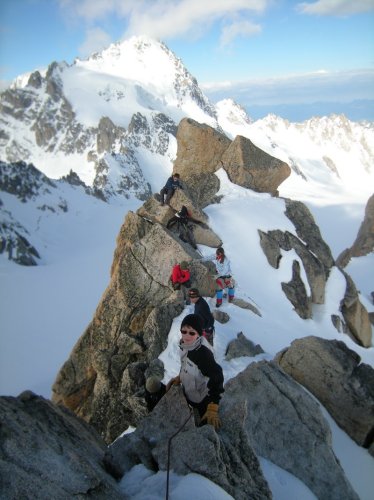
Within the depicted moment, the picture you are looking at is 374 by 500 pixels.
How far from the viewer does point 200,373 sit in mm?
6438

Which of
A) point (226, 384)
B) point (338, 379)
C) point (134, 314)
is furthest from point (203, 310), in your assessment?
point (134, 314)

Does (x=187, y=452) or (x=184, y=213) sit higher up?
(x=184, y=213)

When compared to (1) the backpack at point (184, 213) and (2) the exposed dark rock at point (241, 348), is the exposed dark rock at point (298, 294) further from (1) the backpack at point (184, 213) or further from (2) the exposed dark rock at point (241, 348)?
(2) the exposed dark rock at point (241, 348)

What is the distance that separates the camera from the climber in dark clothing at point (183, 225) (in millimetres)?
21047

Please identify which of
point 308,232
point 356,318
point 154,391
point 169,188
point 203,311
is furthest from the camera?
point 308,232

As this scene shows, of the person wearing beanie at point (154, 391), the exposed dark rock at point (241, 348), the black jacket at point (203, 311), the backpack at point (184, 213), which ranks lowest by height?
the exposed dark rock at point (241, 348)

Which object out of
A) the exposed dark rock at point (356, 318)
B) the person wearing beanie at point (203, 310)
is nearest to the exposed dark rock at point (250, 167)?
the exposed dark rock at point (356, 318)

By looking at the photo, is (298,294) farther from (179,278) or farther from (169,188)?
(179,278)

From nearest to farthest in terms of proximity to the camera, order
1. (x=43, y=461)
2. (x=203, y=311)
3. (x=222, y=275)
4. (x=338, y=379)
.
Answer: (x=43, y=461), (x=203, y=311), (x=338, y=379), (x=222, y=275)

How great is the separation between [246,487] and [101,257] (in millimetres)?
74678

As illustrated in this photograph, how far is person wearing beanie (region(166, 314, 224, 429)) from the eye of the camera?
6262 mm

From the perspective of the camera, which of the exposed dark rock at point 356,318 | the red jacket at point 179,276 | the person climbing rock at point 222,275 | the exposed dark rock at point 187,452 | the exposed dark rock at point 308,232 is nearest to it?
the exposed dark rock at point 187,452

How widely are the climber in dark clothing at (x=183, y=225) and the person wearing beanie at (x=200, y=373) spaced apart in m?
14.5

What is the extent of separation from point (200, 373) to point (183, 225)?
15.4 meters
